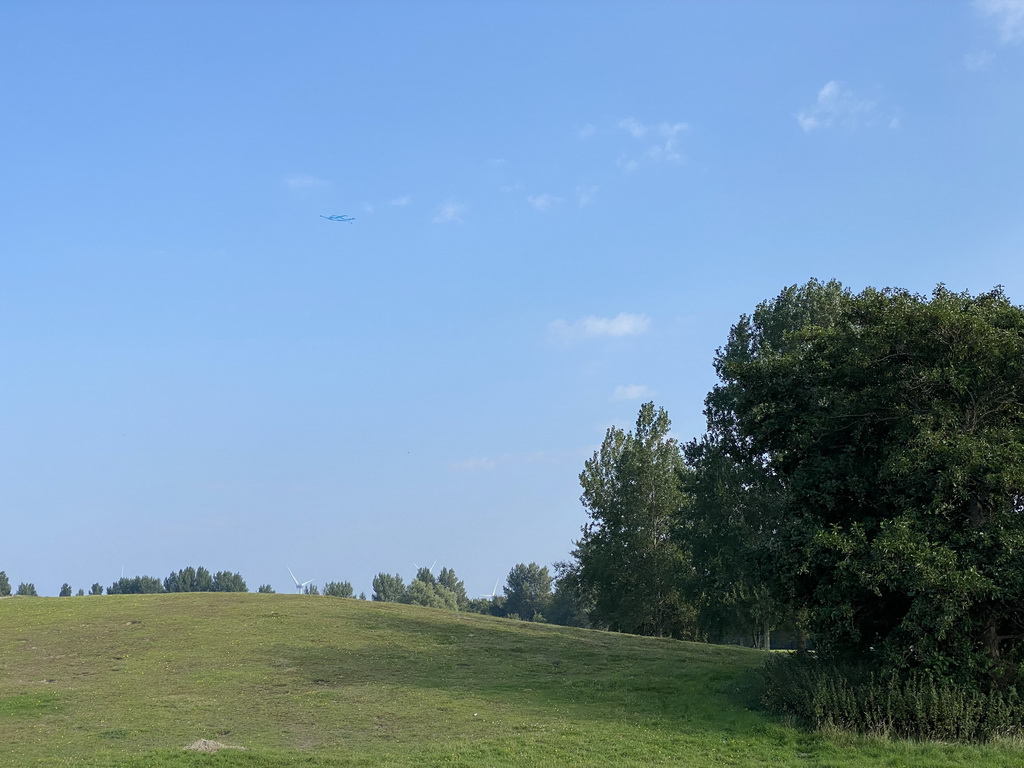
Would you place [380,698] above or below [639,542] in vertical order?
below

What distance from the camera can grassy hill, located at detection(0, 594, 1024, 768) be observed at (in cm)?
2248

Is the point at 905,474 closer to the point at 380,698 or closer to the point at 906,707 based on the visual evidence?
the point at 906,707

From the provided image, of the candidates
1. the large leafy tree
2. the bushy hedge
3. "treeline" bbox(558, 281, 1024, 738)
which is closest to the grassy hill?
the bushy hedge

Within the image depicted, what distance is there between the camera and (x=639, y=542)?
230ft

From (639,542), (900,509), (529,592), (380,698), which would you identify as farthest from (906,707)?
(529,592)

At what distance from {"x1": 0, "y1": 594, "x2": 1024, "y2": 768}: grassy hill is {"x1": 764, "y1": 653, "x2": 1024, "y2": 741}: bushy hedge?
42.9 inches

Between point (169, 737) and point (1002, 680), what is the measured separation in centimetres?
2588

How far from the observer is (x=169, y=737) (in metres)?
24.8

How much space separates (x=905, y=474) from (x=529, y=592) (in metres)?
167

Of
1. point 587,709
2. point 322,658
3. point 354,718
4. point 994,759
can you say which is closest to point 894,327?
point 994,759

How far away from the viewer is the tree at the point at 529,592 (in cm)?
18075

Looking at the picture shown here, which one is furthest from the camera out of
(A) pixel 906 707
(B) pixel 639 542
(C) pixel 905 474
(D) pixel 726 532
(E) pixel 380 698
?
(B) pixel 639 542

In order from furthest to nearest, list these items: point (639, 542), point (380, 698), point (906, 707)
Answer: point (639, 542)
point (380, 698)
point (906, 707)

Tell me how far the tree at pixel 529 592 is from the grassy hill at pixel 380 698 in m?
132
